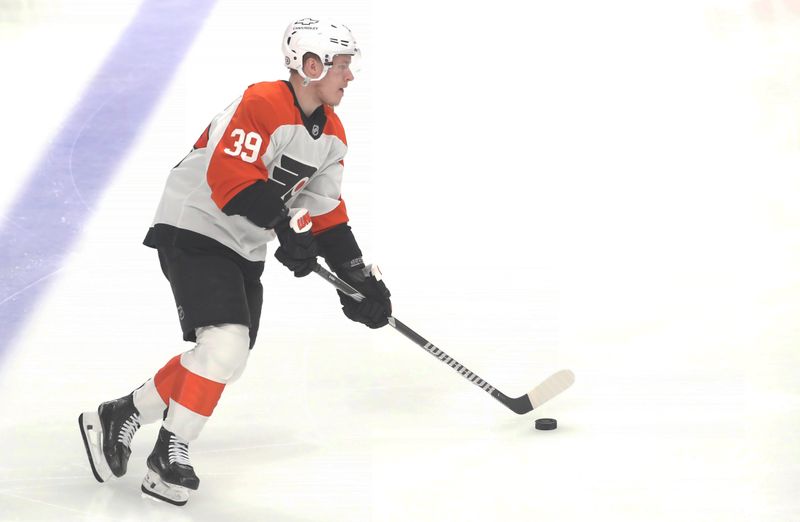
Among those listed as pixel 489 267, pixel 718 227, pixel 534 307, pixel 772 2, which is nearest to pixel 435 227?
pixel 489 267

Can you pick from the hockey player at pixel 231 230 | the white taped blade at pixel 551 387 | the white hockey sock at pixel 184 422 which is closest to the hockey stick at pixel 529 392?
the white taped blade at pixel 551 387

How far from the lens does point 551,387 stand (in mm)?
3572

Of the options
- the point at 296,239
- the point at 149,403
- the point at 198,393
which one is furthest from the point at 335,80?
the point at 149,403

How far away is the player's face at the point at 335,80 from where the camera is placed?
322cm

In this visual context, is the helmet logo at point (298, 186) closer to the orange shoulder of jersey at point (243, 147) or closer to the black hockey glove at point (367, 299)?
the orange shoulder of jersey at point (243, 147)

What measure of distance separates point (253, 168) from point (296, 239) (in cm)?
20

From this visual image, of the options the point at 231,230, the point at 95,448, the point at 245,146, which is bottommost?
the point at 95,448

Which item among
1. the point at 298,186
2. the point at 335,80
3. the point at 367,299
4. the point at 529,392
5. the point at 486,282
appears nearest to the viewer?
the point at 335,80

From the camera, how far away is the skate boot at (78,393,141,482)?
3.28m

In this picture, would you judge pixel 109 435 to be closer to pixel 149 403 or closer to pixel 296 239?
pixel 149 403

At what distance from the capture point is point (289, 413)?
3670 millimetres

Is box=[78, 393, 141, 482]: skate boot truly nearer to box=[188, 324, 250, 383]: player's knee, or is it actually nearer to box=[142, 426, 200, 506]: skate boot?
box=[142, 426, 200, 506]: skate boot

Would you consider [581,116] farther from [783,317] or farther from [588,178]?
[783,317]

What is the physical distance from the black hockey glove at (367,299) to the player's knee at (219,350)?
395 mm
